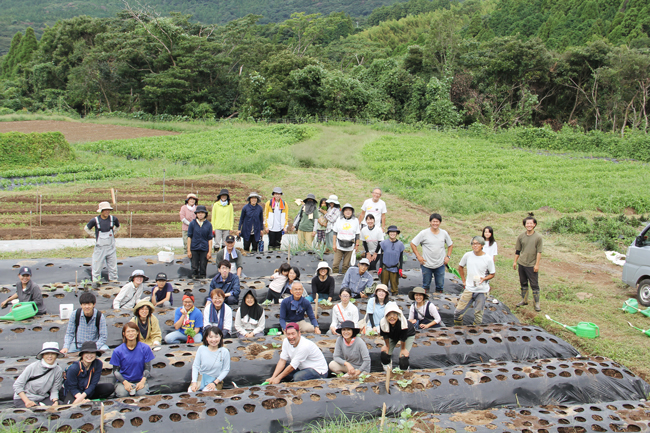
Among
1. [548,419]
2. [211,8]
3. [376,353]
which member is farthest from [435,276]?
[211,8]

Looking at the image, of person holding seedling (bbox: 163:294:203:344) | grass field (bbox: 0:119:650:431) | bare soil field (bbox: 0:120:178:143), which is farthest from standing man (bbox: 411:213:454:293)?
bare soil field (bbox: 0:120:178:143)

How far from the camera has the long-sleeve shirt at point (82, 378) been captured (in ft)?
18.6

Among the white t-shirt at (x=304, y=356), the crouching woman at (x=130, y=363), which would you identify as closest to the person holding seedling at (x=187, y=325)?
the crouching woman at (x=130, y=363)

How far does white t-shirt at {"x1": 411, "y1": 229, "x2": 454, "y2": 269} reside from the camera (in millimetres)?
8984

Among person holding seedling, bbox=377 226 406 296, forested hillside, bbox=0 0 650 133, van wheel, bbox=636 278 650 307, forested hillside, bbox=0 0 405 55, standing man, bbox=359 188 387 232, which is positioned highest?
forested hillside, bbox=0 0 405 55

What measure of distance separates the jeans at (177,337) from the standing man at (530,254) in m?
5.44

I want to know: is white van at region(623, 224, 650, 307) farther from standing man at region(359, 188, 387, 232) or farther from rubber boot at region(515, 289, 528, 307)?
standing man at region(359, 188, 387, 232)

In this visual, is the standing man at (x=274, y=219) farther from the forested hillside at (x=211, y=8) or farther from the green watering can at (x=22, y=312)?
the forested hillside at (x=211, y=8)

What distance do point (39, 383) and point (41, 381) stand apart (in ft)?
0.09

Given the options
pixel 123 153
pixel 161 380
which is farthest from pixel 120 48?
pixel 161 380

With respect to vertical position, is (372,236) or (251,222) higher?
(251,222)

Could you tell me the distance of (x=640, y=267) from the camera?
9.34 m

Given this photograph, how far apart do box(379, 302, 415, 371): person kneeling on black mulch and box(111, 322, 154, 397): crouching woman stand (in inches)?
113

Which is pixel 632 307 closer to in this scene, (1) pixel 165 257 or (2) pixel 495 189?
(1) pixel 165 257
